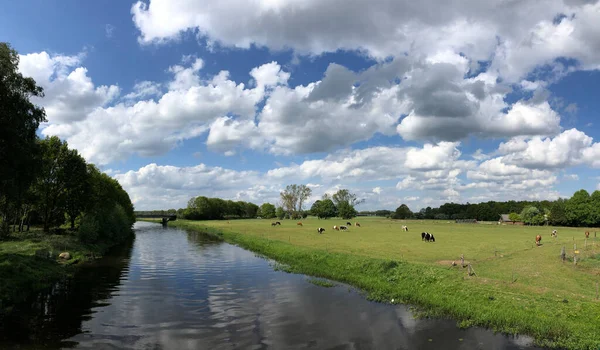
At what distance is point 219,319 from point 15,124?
22.0m

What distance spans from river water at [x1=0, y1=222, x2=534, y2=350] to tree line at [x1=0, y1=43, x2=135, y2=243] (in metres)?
10.7

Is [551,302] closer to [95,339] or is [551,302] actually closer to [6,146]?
[95,339]

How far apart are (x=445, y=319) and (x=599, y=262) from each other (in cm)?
2264

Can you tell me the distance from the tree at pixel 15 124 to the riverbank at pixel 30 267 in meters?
6.58

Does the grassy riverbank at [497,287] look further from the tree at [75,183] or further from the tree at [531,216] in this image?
the tree at [531,216]

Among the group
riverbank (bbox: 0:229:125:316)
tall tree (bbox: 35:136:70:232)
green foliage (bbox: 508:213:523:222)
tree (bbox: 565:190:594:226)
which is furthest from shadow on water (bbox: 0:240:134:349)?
green foliage (bbox: 508:213:523:222)

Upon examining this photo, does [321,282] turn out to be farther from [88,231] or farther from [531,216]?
[531,216]

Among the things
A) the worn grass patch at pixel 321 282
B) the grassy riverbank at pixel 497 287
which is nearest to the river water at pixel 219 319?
the worn grass patch at pixel 321 282

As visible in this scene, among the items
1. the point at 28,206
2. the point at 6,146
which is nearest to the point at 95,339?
the point at 6,146

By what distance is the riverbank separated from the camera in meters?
25.1

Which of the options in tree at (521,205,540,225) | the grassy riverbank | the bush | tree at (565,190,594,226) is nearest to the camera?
the grassy riverbank

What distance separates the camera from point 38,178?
5225 centimetres

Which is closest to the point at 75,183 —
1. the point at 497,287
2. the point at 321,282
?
the point at 321,282

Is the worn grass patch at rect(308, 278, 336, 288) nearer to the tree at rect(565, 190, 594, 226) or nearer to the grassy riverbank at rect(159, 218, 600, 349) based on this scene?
the grassy riverbank at rect(159, 218, 600, 349)
